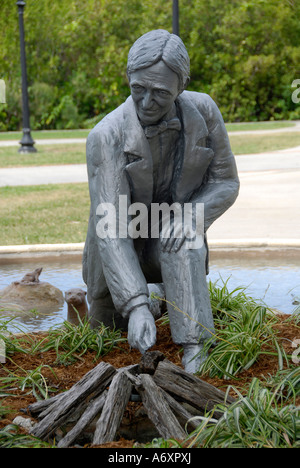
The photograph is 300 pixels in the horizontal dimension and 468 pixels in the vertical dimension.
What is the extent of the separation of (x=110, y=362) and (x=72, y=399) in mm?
793

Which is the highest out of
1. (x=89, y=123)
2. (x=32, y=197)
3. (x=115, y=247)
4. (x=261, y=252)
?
(x=115, y=247)

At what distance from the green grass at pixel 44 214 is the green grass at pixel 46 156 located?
157 inches

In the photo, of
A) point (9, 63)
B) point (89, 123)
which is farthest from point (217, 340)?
point (9, 63)

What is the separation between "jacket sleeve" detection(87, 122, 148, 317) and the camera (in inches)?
131

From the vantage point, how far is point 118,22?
28688mm

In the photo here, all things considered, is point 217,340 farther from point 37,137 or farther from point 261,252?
point 37,137

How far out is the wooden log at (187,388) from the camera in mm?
2719

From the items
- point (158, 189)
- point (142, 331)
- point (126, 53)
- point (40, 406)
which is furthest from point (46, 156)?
point (40, 406)

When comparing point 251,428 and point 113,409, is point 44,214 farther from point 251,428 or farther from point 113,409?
point 251,428

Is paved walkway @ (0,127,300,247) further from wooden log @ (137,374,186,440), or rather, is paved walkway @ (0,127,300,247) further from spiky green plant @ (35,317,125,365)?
wooden log @ (137,374,186,440)

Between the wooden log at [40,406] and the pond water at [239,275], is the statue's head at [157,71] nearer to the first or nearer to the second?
the wooden log at [40,406]

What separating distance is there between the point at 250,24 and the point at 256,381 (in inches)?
1075

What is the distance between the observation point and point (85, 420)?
8.61 feet

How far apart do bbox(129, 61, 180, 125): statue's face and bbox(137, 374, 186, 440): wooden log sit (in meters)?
1.23
